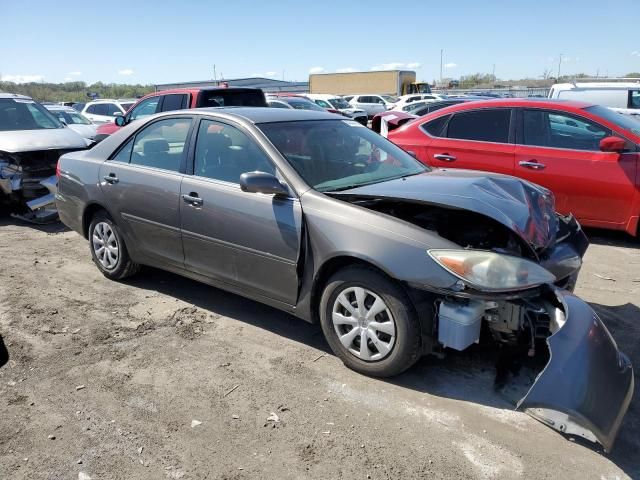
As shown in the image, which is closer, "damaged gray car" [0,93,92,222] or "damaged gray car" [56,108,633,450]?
"damaged gray car" [56,108,633,450]

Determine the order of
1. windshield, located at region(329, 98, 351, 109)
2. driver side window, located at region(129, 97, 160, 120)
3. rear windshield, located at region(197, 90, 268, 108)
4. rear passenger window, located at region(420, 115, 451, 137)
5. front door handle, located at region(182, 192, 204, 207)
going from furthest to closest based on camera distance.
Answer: windshield, located at region(329, 98, 351, 109) → driver side window, located at region(129, 97, 160, 120) → rear windshield, located at region(197, 90, 268, 108) → rear passenger window, located at region(420, 115, 451, 137) → front door handle, located at region(182, 192, 204, 207)

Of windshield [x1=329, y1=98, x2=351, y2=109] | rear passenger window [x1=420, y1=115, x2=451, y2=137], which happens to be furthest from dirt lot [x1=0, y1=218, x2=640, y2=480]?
windshield [x1=329, y1=98, x2=351, y2=109]

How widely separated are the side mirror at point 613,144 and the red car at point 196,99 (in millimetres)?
5821

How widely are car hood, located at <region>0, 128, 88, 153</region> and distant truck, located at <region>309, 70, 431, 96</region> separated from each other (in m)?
35.1

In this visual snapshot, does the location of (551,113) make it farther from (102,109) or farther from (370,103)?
(370,103)

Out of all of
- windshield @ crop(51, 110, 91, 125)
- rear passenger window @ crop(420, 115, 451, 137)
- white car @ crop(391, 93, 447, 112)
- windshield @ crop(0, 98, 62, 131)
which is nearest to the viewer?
rear passenger window @ crop(420, 115, 451, 137)

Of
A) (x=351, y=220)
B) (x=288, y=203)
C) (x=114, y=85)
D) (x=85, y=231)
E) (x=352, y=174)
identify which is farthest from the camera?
Result: (x=114, y=85)

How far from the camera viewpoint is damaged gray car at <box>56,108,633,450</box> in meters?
3.01

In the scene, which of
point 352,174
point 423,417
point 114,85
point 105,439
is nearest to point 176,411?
point 105,439

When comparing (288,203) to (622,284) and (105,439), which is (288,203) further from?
(622,284)

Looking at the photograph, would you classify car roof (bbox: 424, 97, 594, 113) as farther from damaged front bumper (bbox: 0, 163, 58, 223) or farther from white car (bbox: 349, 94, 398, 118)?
white car (bbox: 349, 94, 398, 118)

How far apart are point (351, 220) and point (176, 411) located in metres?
1.57

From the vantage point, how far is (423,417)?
10.2 ft

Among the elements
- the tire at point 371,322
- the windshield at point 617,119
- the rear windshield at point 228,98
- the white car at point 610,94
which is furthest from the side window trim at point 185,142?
the white car at point 610,94
